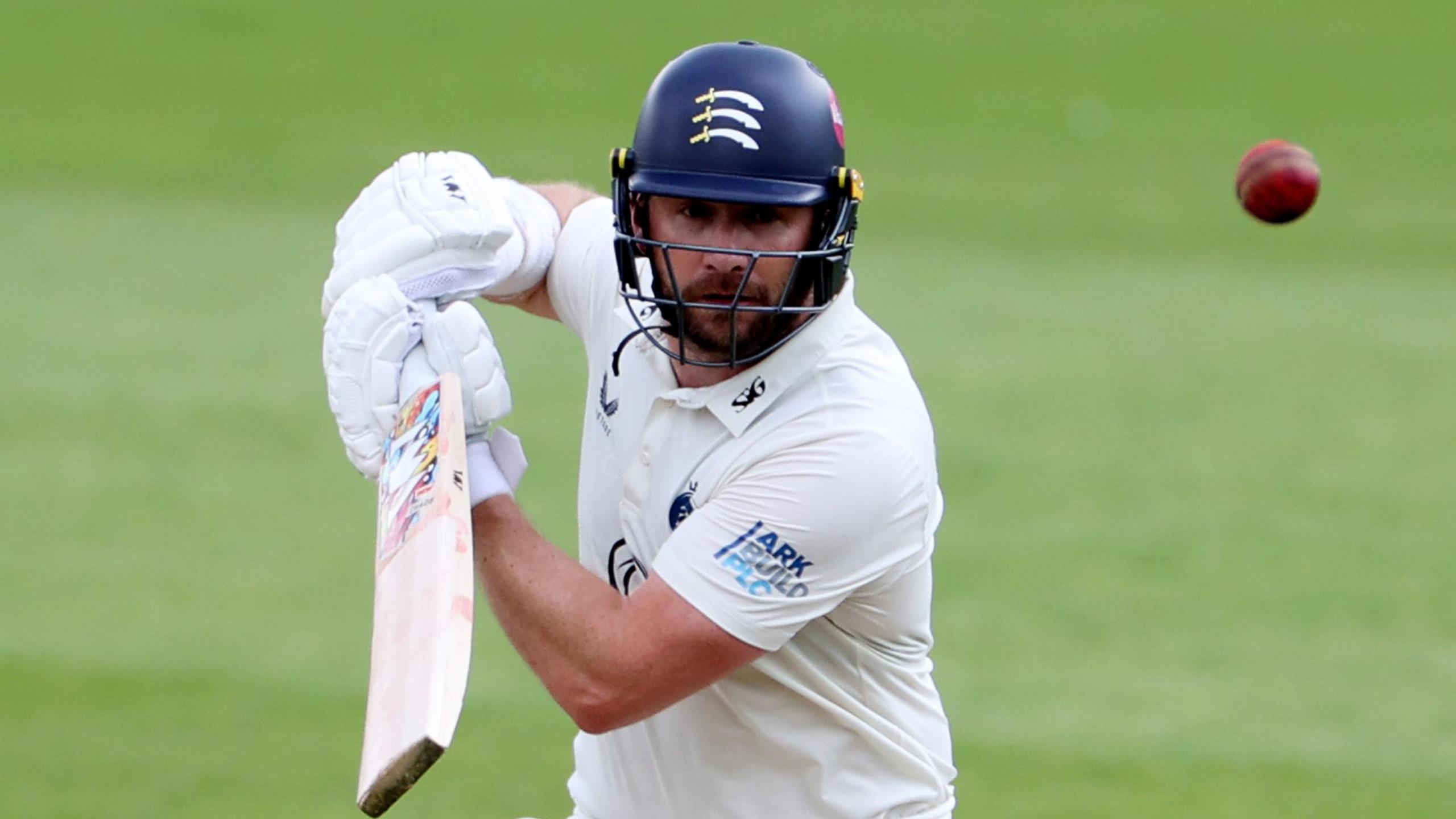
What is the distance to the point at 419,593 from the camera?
9.94 ft

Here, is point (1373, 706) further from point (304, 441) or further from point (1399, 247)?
point (1399, 247)

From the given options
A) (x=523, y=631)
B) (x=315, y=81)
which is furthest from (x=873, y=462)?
(x=315, y=81)

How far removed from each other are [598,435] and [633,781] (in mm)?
626

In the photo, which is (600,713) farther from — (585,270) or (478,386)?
(585,270)

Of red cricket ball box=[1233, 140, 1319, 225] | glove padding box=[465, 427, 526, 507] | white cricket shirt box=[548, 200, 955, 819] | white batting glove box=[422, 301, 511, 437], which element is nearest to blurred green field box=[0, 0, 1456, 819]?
red cricket ball box=[1233, 140, 1319, 225]

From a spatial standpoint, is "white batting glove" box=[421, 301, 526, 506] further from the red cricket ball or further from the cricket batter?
the red cricket ball

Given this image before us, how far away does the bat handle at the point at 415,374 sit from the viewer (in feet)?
11.0

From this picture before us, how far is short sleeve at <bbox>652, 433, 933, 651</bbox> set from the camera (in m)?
3.19

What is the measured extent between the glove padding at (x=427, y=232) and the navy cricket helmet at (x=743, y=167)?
1.11 ft

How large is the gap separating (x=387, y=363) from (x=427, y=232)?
30 cm

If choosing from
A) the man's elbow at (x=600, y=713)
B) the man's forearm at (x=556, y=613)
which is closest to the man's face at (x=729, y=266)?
the man's forearm at (x=556, y=613)

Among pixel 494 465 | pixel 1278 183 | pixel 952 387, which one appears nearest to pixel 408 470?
pixel 494 465

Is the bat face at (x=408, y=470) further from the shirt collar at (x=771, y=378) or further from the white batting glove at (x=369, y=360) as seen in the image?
the shirt collar at (x=771, y=378)

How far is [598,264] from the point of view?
12.8 feet
